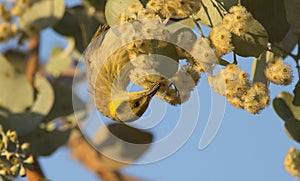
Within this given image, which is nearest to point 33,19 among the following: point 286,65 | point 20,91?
point 20,91

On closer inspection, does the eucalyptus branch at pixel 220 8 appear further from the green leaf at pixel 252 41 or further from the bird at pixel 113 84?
the bird at pixel 113 84

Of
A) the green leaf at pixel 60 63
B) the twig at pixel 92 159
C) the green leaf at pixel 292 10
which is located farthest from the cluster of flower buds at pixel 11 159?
the twig at pixel 92 159

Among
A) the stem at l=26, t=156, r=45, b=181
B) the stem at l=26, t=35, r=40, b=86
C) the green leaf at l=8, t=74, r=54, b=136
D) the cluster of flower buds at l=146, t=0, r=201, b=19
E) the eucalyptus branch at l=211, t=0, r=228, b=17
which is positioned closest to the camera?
the cluster of flower buds at l=146, t=0, r=201, b=19

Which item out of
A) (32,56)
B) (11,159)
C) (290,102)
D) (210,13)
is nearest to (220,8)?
(210,13)

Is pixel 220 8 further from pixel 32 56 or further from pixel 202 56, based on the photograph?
pixel 32 56

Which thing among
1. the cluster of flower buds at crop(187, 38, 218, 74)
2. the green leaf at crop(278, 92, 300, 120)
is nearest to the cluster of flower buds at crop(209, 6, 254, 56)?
the cluster of flower buds at crop(187, 38, 218, 74)

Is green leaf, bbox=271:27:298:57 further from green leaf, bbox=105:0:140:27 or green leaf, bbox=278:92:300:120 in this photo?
green leaf, bbox=105:0:140:27
